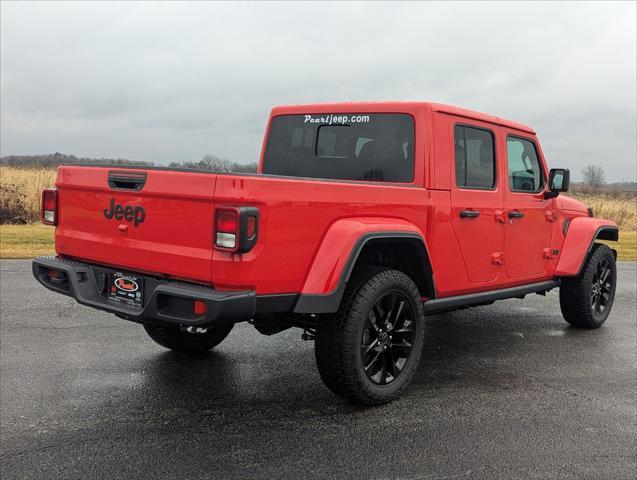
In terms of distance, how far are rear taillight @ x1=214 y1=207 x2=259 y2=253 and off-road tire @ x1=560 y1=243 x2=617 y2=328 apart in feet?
13.3

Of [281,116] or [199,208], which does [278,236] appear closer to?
[199,208]

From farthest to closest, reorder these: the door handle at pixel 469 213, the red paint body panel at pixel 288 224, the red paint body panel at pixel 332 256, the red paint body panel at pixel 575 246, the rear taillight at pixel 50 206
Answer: the red paint body panel at pixel 575 246
the door handle at pixel 469 213
the rear taillight at pixel 50 206
the red paint body panel at pixel 332 256
the red paint body panel at pixel 288 224

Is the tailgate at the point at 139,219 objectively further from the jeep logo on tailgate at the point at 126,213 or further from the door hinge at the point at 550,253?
the door hinge at the point at 550,253

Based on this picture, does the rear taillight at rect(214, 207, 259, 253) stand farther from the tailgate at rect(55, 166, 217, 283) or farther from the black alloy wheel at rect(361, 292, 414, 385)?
the black alloy wheel at rect(361, 292, 414, 385)

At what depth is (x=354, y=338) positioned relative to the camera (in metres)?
3.67

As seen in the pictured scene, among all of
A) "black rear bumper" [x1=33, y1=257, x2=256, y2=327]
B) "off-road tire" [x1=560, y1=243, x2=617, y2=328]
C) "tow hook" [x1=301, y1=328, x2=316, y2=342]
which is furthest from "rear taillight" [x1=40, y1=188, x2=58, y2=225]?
"off-road tire" [x1=560, y1=243, x2=617, y2=328]

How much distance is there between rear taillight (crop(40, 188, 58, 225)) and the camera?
4164 mm

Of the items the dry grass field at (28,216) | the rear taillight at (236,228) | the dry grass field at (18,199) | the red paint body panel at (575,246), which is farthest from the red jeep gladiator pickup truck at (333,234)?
the dry grass field at (18,199)

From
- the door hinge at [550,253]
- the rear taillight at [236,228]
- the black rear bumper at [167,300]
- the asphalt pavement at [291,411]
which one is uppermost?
the rear taillight at [236,228]

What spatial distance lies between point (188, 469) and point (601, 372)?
134 inches

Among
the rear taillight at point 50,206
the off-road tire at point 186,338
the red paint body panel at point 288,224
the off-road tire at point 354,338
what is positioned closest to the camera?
the red paint body panel at point 288,224

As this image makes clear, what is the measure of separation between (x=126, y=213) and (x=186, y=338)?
1517 mm

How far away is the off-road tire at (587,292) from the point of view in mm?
6059

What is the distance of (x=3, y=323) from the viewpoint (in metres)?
5.78
